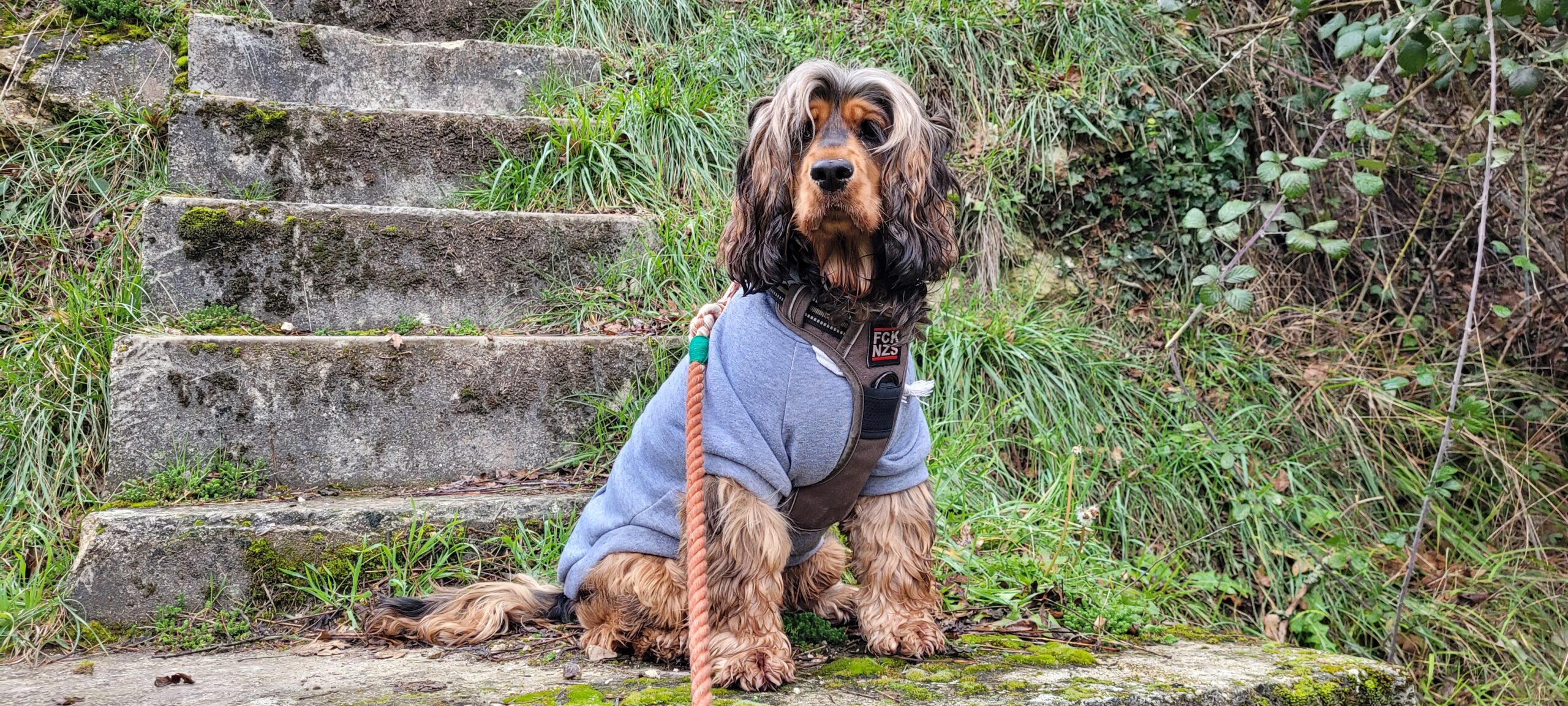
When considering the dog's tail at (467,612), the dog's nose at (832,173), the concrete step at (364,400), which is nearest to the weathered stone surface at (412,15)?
the concrete step at (364,400)

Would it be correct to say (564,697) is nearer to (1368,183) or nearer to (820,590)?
(820,590)

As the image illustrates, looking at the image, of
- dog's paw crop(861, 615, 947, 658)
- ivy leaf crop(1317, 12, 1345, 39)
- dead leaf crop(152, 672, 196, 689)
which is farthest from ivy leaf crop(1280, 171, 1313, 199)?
dead leaf crop(152, 672, 196, 689)

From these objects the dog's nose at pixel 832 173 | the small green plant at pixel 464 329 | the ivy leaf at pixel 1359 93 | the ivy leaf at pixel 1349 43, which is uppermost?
the ivy leaf at pixel 1349 43

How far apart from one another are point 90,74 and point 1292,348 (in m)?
5.09

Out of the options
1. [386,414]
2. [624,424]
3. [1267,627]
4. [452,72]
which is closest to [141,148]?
[452,72]

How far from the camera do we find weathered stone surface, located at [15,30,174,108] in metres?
3.93

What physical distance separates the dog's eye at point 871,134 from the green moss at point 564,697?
1.24 metres

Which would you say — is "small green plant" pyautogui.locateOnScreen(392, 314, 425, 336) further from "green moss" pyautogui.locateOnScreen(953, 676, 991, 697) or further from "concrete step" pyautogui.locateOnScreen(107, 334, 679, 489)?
"green moss" pyautogui.locateOnScreen(953, 676, 991, 697)

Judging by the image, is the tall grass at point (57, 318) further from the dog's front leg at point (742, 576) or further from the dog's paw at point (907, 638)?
the dog's paw at point (907, 638)

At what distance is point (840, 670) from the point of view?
2.19 metres

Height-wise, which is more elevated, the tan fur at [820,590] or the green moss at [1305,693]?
the tan fur at [820,590]

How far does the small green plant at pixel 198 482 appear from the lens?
290cm

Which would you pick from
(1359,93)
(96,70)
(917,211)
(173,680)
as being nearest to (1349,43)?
(1359,93)

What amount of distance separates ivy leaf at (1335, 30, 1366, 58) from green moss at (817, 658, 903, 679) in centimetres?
206
